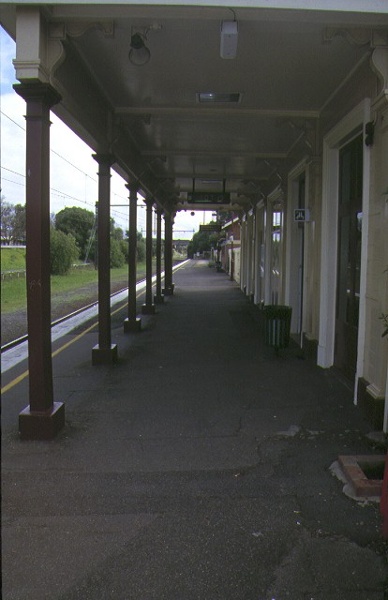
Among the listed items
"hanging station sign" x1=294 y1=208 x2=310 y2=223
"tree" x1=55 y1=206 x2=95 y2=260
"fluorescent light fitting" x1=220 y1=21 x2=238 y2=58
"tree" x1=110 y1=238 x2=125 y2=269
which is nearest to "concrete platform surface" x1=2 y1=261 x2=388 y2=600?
"hanging station sign" x1=294 y1=208 x2=310 y2=223

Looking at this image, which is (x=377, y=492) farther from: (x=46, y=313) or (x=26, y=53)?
(x=26, y=53)

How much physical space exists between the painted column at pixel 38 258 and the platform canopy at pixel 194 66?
25 centimetres

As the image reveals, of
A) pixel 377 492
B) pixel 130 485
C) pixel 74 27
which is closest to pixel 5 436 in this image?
pixel 130 485

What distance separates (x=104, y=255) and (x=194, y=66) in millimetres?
2918

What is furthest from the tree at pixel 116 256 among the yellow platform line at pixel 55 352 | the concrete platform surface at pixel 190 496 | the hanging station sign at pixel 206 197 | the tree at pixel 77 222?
the concrete platform surface at pixel 190 496

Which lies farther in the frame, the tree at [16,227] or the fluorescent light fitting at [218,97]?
the fluorescent light fitting at [218,97]

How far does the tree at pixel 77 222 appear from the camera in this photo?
6444 cm

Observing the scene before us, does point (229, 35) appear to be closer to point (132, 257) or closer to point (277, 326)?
point (277, 326)

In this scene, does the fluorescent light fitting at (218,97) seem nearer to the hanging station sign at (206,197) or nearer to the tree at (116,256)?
the hanging station sign at (206,197)

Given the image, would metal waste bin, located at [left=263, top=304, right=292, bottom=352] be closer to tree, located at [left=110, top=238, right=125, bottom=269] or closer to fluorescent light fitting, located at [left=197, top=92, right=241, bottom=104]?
fluorescent light fitting, located at [left=197, top=92, right=241, bottom=104]

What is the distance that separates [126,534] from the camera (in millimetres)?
3238

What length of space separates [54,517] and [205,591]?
3.98 feet

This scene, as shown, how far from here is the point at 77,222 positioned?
66.2 m

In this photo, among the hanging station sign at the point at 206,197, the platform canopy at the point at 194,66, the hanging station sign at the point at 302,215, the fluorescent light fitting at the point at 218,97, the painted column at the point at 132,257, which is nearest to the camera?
the platform canopy at the point at 194,66
